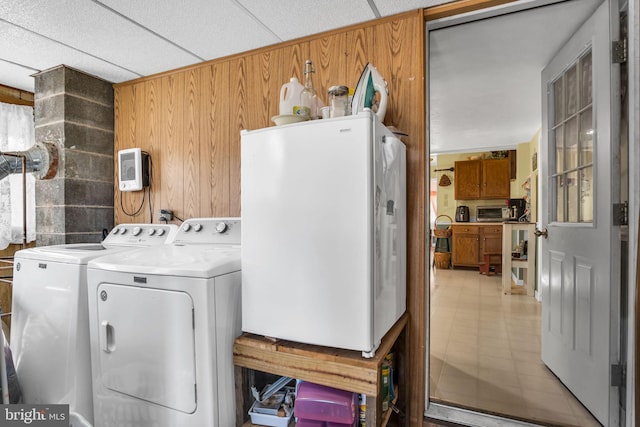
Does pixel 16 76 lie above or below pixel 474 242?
above

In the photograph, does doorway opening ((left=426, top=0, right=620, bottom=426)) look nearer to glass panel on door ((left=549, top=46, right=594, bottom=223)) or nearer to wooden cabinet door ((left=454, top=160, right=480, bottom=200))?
glass panel on door ((left=549, top=46, right=594, bottom=223))

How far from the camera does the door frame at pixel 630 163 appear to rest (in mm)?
1464

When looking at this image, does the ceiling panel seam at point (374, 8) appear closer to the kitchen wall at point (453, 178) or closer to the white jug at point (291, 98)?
the white jug at point (291, 98)

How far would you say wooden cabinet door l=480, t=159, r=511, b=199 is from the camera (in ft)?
21.3

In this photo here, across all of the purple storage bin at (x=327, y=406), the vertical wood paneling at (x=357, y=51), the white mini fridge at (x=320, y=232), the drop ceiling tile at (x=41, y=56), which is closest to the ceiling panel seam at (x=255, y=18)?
the vertical wood paneling at (x=357, y=51)

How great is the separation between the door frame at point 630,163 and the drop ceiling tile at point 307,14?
39 cm

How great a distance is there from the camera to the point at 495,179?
6574mm

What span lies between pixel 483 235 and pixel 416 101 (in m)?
5.33

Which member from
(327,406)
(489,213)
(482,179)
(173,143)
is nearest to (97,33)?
(173,143)

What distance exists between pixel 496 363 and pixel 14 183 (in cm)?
428

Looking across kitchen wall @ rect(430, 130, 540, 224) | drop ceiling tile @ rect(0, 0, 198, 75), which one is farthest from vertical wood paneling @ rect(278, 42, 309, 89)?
kitchen wall @ rect(430, 130, 540, 224)

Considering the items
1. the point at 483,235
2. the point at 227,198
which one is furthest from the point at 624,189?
the point at 483,235

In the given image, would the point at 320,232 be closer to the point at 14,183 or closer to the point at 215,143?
the point at 215,143

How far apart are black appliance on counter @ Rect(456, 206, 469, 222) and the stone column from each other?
6287 mm
